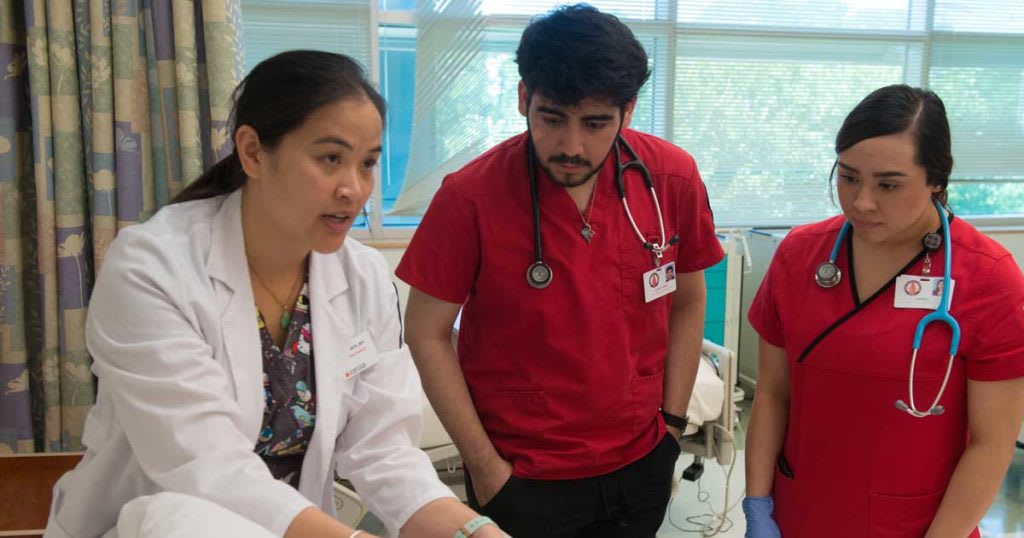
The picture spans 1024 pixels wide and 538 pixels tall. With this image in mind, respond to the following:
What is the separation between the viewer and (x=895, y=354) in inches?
50.8

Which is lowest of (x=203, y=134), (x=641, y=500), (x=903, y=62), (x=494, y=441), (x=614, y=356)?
(x=641, y=500)

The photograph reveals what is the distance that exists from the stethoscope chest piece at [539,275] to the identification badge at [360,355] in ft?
0.98

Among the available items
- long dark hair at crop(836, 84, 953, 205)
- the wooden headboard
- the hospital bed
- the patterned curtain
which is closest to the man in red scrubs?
long dark hair at crop(836, 84, 953, 205)

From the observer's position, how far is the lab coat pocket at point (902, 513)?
51.9 inches

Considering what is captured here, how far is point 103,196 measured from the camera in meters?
2.48

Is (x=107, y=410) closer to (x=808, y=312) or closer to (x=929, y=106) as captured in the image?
(x=808, y=312)

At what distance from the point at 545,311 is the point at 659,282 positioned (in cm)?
23

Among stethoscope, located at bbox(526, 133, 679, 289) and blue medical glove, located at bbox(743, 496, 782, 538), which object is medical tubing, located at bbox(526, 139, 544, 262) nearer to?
stethoscope, located at bbox(526, 133, 679, 289)

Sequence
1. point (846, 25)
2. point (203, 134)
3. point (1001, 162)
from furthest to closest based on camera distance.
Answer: point (1001, 162), point (846, 25), point (203, 134)

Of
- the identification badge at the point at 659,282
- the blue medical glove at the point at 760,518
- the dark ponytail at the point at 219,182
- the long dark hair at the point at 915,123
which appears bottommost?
the blue medical glove at the point at 760,518

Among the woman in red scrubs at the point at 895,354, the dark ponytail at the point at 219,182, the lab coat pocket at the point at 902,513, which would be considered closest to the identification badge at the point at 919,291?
the woman in red scrubs at the point at 895,354

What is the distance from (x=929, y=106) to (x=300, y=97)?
0.95 m

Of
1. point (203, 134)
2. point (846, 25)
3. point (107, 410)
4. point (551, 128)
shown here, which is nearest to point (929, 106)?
point (551, 128)

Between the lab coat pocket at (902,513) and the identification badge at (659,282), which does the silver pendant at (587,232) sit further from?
the lab coat pocket at (902,513)
